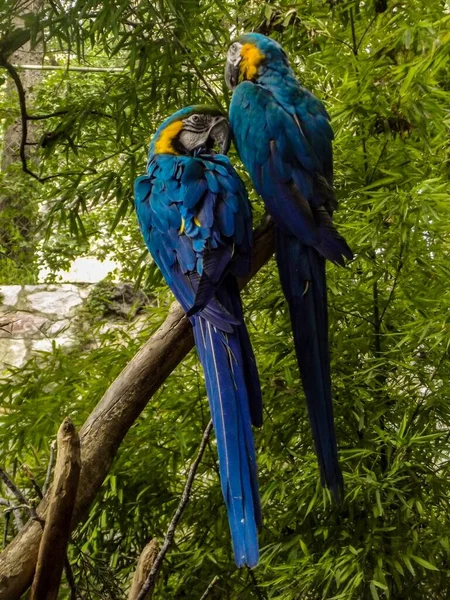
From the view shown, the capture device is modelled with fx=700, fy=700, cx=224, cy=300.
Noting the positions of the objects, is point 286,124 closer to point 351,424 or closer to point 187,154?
point 187,154

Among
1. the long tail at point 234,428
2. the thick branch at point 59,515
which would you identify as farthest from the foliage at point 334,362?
the thick branch at point 59,515

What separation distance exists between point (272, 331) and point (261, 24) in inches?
24.0

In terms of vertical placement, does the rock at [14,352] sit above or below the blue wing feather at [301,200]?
above

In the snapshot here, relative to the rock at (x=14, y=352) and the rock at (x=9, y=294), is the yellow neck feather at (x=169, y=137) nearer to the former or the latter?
the rock at (x=14, y=352)

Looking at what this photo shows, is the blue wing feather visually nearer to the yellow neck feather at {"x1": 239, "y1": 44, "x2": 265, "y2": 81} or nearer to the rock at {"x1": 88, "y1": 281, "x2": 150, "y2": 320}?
the yellow neck feather at {"x1": 239, "y1": 44, "x2": 265, "y2": 81}

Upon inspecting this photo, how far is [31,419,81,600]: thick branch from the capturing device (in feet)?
2.33

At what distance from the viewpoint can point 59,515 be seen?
73 centimetres

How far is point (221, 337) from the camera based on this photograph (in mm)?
871

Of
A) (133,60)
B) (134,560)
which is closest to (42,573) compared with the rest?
(134,560)

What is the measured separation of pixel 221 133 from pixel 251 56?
0.49 feet

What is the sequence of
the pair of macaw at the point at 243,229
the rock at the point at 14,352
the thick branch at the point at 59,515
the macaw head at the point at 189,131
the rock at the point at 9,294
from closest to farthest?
the thick branch at the point at 59,515 < the pair of macaw at the point at 243,229 < the macaw head at the point at 189,131 < the rock at the point at 14,352 < the rock at the point at 9,294

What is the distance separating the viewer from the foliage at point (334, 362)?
115cm

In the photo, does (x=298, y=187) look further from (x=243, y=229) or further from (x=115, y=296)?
(x=115, y=296)

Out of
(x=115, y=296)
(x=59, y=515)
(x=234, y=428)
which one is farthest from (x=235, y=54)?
(x=115, y=296)
